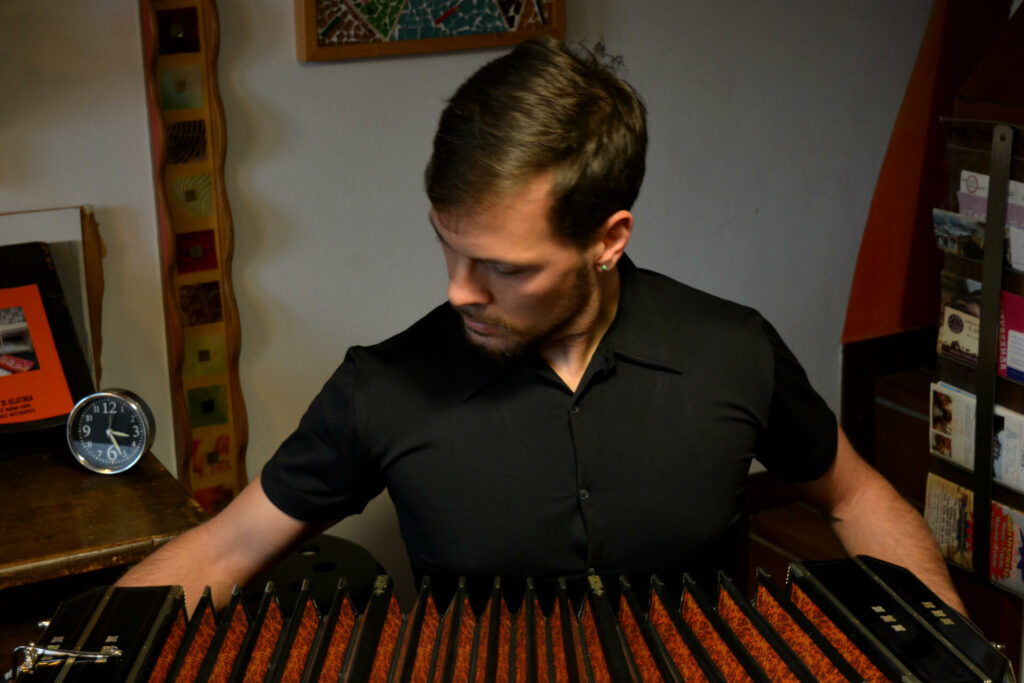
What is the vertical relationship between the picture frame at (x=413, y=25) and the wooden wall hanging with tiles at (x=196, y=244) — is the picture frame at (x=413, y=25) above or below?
above

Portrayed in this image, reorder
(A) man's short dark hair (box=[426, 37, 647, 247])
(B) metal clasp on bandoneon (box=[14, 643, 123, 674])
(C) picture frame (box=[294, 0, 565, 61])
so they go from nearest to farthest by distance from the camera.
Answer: (B) metal clasp on bandoneon (box=[14, 643, 123, 674])
(A) man's short dark hair (box=[426, 37, 647, 247])
(C) picture frame (box=[294, 0, 565, 61])

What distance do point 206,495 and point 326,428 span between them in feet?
3.25

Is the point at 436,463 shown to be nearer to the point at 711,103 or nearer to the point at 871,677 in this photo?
the point at 871,677

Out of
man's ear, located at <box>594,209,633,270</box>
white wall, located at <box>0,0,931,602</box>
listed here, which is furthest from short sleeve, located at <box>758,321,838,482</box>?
white wall, located at <box>0,0,931,602</box>

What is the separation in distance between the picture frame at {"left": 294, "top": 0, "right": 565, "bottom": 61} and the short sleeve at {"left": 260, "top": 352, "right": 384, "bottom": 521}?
3.16ft

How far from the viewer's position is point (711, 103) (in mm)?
2848

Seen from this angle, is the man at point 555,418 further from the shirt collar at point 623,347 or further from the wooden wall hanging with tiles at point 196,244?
the wooden wall hanging with tiles at point 196,244

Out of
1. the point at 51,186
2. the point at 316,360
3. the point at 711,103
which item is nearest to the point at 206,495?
the point at 316,360

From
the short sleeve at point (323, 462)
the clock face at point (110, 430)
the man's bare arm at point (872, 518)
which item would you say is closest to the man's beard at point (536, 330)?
the short sleeve at point (323, 462)

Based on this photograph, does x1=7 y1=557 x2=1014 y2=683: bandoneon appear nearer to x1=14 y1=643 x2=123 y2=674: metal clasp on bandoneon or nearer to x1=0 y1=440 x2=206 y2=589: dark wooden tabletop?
x1=14 y1=643 x2=123 y2=674: metal clasp on bandoneon

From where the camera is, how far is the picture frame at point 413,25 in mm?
2256

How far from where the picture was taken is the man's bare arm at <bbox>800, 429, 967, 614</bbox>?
155 cm

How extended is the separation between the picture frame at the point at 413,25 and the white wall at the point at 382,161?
0.04m

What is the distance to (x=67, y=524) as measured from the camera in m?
1.68
